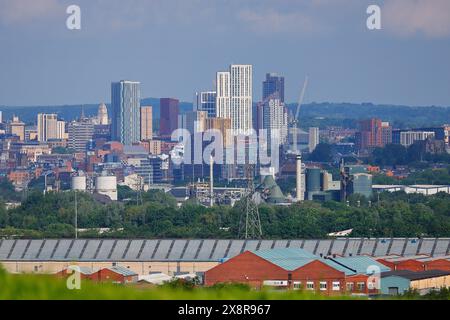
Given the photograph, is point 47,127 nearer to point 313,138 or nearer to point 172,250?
point 313,138

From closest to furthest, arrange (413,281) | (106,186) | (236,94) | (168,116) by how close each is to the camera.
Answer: (413,281) → (106,186) → (236,94) → (168,116)

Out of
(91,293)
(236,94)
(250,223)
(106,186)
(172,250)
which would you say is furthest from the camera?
(236,94)

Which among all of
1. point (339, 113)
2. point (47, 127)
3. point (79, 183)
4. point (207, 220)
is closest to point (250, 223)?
point (207, 220)

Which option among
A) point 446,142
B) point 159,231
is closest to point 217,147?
point 446,142

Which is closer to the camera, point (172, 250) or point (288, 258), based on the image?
point (288, 258)

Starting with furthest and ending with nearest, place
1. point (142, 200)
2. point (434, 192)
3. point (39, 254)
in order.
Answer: point (434, 192)
point (142, 200)
point (39, 254)

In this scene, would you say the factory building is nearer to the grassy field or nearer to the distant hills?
the grassy field

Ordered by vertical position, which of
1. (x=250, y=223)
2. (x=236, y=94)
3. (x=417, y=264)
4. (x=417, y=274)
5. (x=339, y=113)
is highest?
(x=236, y=94)

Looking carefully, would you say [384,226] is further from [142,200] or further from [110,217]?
[142,200]
